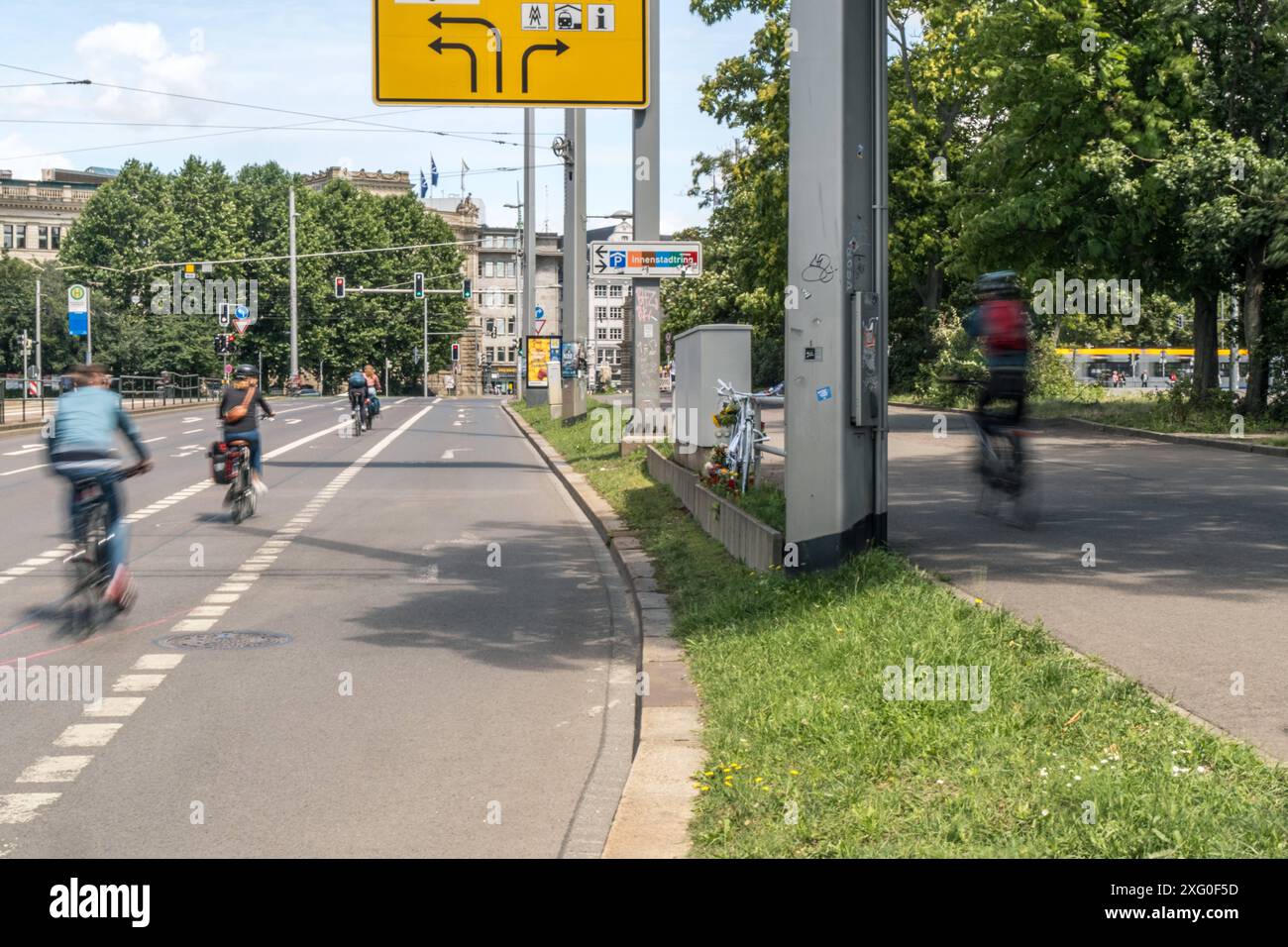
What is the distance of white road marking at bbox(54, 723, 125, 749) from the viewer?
6863 mm

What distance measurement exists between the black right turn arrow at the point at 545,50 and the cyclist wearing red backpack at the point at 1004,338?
5.68 meters

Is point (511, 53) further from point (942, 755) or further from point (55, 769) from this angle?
point (942, 755)

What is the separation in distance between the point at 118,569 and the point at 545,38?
8827 millimetres

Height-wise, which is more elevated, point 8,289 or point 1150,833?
point 8,289

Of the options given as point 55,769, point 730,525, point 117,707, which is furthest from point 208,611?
point 55,769

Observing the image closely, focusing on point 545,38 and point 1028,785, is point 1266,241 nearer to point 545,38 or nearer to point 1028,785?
point 545,38

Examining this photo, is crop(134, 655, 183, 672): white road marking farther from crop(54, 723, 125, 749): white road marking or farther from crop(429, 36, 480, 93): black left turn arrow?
crop(429, 36, 480, 93): black left turn arrow

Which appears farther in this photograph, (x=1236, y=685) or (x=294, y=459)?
(x=294, y=459)

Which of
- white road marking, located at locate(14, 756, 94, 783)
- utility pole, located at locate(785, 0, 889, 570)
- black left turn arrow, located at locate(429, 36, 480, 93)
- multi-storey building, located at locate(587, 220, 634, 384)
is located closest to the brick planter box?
utility pole, located at locate(785, 0, 889, 570)

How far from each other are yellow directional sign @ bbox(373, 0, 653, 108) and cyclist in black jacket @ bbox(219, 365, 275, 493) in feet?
11.4

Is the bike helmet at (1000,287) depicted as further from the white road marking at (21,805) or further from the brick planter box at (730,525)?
the white road marking at (21,805)

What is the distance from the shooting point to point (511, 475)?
2433cm

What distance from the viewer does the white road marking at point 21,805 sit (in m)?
5.63

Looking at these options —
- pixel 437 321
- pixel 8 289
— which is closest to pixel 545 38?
pixel 8 289
